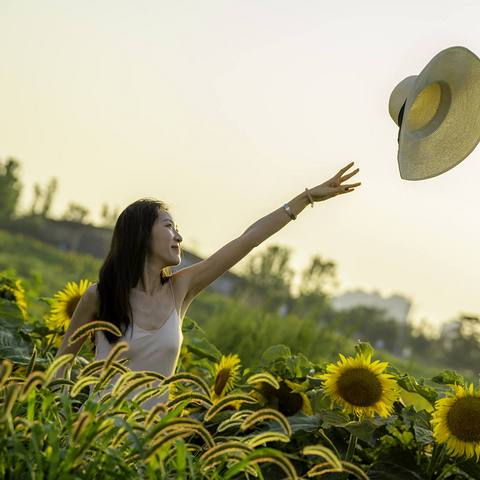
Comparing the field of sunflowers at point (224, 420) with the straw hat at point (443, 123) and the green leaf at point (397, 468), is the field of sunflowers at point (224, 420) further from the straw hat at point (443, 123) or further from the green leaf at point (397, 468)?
the straw hat at point (443, 123)

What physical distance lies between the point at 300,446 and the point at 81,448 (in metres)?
1.36

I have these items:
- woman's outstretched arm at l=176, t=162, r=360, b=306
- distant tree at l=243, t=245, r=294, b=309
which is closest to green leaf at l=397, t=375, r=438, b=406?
woman's outstretched arm at l=176, t=162, r=360, b=306

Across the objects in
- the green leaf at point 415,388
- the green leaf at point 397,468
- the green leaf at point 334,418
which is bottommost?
the green leaf at point 397,468

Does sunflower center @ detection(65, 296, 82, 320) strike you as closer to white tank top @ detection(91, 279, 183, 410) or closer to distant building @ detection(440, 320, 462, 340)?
white tank top @ detection(91, 279, 183, 410)

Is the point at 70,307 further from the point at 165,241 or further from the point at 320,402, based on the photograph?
the point at 320,402

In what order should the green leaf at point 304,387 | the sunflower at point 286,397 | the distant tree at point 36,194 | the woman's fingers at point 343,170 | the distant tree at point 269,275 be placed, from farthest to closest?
the distant tree at point 36,194
the distant tree at point 269,275
the woman's fingers at point 343,170
the sunflower at point 286,397
the green leaf at point 304,387

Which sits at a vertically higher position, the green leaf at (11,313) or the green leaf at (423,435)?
the green leaf at (423,435)

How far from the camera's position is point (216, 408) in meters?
1.50

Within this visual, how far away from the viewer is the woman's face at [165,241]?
9.20 feet

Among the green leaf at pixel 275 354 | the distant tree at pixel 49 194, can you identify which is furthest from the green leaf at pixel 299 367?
the distant tree at pixel 49 194

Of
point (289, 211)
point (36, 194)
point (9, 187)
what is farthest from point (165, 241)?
point (36, 194)

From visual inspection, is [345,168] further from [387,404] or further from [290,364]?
[387,404]

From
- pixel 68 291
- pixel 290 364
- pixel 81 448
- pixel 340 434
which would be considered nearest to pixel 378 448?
pixel 340 434

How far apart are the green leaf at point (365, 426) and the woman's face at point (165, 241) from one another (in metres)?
1.14
